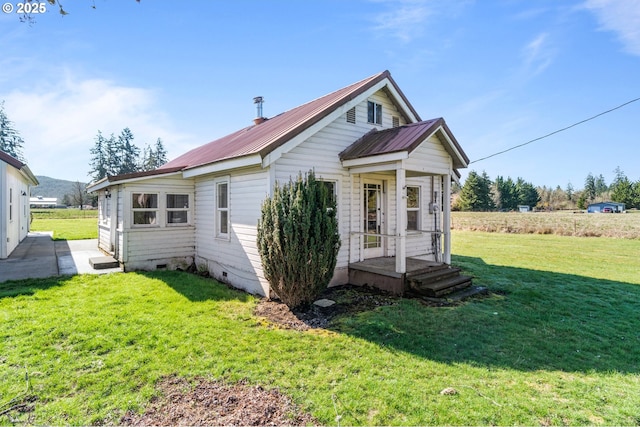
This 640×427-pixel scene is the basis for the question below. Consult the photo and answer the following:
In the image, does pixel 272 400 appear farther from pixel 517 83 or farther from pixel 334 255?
pixel 517 83

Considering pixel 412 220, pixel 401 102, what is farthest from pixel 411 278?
pixel 401 102

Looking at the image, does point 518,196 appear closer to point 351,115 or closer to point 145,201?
point 351,115

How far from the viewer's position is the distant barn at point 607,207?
6673 cm

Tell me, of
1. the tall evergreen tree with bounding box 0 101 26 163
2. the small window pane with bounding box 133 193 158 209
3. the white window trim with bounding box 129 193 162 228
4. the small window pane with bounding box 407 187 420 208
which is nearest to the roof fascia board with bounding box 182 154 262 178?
the white window trim with bounding box 129 193 162 228

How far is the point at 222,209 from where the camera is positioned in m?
8.76

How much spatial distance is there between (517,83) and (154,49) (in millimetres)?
14441

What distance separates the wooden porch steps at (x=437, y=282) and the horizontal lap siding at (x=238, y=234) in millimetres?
3287

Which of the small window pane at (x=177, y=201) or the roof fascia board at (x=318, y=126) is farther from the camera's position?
the small window pane at (x=177, y=201)

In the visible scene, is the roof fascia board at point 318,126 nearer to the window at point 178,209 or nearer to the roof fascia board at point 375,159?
the roof fascia board at point 375,159

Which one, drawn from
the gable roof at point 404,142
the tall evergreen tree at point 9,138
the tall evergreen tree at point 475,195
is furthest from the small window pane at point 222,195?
the tall evergreen tree at point 475,195

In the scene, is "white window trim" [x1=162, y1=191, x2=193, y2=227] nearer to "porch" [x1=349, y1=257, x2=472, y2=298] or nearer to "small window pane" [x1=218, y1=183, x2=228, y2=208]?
"small window pane" [x1=218, y1=183, x2=228, y2=208]

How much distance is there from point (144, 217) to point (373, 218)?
22.2 ft

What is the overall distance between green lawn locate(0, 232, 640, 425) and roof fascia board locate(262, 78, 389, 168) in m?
3.08

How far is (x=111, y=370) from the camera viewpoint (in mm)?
3891
